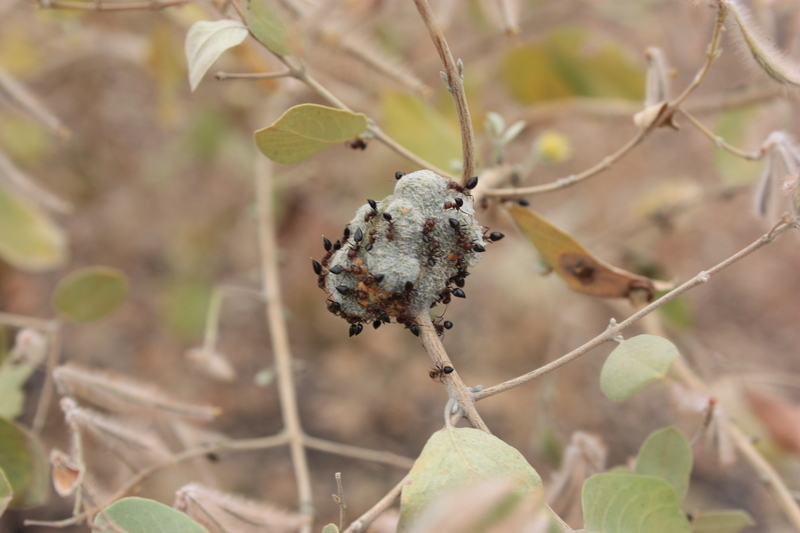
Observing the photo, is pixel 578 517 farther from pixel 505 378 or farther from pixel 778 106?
pixel 778 106

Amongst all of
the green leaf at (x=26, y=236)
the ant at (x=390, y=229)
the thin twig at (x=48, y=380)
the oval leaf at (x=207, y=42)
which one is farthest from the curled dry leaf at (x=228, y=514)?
the green leaf at (x=26, y=236)

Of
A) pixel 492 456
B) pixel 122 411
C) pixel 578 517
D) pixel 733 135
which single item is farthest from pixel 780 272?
pixel 122 411

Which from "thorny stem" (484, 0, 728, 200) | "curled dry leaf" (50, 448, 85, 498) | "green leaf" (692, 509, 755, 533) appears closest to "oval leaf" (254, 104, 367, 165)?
"thorny stem" (484, 0, 728, 200)

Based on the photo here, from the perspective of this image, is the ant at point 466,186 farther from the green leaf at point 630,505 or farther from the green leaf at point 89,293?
the green leaf at point 89,293

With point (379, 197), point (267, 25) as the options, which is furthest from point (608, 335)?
point (379, 197)

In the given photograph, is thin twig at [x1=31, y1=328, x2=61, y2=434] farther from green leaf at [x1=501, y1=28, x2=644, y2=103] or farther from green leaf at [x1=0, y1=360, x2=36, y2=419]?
green leaf at [x1=501, y1=28, x2=644, y2=103]
